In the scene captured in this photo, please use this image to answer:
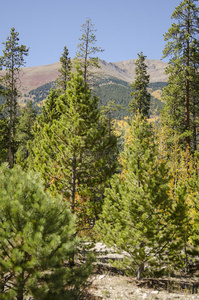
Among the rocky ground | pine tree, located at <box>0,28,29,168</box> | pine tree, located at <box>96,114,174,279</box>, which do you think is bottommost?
the rocky ground

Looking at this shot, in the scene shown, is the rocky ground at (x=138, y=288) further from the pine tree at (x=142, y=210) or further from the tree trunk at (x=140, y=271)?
the pine tree at (x=142, y=210)

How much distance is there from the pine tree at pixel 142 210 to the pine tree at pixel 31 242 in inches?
144

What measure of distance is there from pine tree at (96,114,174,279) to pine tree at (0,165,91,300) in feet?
12.0

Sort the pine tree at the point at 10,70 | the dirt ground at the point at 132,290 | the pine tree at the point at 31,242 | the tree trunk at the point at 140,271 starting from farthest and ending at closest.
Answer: the pine tree at the point at 10,70, the tree trunk at the point at 140,271, the dirt ground at the point at 132,290, the pine tree at the point at 31,242

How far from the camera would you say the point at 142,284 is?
8594 millimetres

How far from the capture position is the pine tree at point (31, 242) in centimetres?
411

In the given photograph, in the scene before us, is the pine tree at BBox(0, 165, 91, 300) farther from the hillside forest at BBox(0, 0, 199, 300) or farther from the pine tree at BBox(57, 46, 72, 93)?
the pine tree at BBox(57, 46, 72, 93)

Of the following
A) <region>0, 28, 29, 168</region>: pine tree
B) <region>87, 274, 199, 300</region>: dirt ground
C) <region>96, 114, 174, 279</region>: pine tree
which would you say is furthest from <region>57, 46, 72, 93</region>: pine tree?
<region>87, 274, 199, 300</region>: dirt ground

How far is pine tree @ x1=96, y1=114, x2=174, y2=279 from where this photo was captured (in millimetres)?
8070

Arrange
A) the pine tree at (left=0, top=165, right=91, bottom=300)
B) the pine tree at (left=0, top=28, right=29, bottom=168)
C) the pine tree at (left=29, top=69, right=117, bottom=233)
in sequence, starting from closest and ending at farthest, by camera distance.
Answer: the pine tree at (left=0, top=165, right=91, bottom=300)
the pine tree at (left=29, top=69, right=117, bottom=233)
the pine tree at (left=0, top=28, right=29, bottom=168)

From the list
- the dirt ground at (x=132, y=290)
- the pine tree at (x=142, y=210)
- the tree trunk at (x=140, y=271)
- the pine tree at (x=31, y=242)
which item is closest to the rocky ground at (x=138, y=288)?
the dirt ground at (x=132, y=290)

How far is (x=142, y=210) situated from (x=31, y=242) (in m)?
4.94

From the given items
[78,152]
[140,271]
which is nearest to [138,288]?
[140,271]

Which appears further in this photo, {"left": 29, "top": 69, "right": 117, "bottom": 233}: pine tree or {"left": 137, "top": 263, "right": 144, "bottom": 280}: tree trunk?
{"left": 29, "top": 69, "right": 117, "bottom": 233}: pine tree
